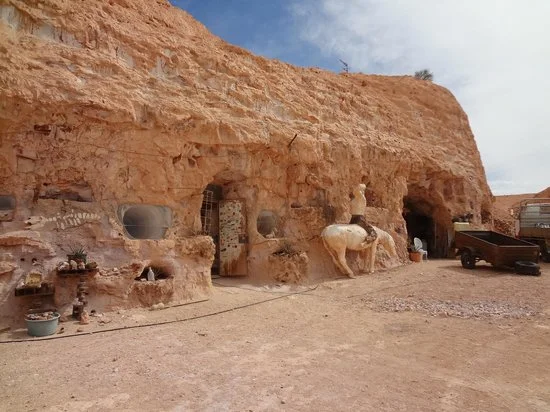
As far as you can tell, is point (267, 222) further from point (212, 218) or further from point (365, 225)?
point (365, 225)

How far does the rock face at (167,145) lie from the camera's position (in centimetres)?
745

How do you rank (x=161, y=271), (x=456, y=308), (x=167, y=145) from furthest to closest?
(x=167, y=145), (x=161, y=271), (x=456, y=308)

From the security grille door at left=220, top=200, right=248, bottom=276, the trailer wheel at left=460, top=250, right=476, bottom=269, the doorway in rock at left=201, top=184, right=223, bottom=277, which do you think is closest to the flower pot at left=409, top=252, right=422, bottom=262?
the trailer wheel at left=460, top=250, right=476, bottom=269

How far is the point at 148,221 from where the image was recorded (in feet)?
30.0

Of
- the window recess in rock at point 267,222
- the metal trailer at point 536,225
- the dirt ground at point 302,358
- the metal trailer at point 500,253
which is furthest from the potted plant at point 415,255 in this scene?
the window recess in rock at point 267,222

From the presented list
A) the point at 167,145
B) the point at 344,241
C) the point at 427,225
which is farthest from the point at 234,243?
the point at 427,225

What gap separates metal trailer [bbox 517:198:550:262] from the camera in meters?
14.5

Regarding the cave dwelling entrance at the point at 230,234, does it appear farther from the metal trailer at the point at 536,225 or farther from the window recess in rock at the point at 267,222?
the metal trailer at the point at 536,225

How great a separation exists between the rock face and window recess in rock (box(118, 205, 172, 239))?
0.03 meters

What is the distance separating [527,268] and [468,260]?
71.6 inches

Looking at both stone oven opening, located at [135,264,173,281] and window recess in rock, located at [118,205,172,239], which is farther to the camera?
window recess in rock, located at [118,205,172,239]

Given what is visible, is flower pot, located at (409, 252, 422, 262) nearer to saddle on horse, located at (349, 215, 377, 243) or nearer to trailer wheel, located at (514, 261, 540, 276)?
saddle on horse, located at (349, 215, 377, 243)

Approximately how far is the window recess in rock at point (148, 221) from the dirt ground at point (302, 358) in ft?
6.97

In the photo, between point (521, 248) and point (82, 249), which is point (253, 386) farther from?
point (521, 248)
